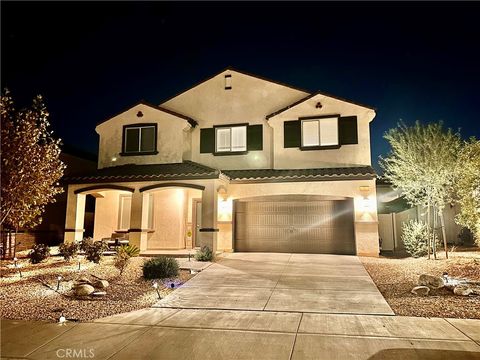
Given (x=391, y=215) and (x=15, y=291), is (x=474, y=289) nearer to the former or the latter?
(x=391, y=215)

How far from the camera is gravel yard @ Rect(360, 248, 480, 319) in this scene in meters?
6.12

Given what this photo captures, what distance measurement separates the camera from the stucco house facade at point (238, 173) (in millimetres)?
13664

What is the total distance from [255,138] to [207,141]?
7.92ft

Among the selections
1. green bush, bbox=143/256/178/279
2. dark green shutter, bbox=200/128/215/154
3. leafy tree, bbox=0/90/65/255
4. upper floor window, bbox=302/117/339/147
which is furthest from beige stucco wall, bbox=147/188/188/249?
upper floor window, bbox=302/117/339/147

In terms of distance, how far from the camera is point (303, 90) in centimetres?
1614

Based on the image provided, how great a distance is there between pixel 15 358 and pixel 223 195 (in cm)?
1076

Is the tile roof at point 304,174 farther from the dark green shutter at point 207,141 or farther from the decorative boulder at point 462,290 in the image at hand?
the decorative boulder at point 462,290

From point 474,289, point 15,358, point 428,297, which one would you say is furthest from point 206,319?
Answer: point 474,289

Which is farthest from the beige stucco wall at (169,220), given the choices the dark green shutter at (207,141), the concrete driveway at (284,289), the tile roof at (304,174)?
the concrete driveway at (284,289)

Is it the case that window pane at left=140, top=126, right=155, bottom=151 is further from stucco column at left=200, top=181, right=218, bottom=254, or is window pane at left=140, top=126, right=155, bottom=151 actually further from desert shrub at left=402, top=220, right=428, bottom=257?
desert shrub at left=402, top=220, right=428, bottom=257

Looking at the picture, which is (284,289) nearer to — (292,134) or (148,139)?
(292,134)

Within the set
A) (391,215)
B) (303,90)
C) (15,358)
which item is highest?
(303,90)

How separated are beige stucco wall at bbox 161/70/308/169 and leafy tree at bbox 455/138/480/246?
7.40 meters

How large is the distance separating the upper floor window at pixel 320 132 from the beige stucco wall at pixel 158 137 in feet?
18.6
